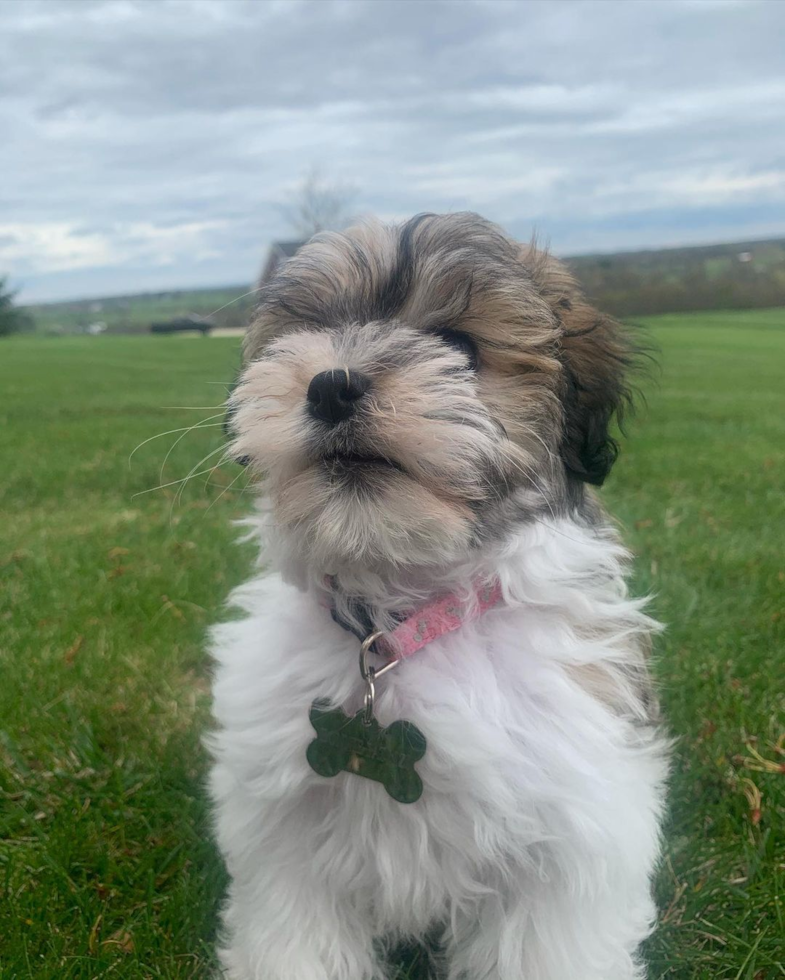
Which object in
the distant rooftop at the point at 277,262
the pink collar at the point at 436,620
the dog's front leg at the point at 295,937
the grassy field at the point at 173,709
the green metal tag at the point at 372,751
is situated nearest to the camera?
the green metal tag at the point at 372,751

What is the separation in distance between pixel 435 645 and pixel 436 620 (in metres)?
0.07

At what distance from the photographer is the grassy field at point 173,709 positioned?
2314 millimetres

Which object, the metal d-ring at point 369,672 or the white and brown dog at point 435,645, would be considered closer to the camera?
the white and brown dog at point 435,645

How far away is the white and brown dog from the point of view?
1.83m

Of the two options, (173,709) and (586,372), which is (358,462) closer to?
(586,372)

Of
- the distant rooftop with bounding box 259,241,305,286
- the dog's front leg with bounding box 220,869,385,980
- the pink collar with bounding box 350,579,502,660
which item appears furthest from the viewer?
the distant rooftop with bounding box 259,241,305,286

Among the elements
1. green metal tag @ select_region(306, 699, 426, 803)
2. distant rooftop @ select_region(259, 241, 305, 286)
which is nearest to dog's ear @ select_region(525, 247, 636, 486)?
distant rooftop @ select_region(259, 241, 305, 286)

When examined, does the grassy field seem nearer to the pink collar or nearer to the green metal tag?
the green metal tag

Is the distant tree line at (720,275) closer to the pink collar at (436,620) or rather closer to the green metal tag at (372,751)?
the pink collar at (436,620)

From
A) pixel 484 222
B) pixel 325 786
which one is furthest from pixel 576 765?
pixel 484 222

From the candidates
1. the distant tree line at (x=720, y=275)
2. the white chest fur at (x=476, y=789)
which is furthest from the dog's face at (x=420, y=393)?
the distant tree line at (x=720, y=275)

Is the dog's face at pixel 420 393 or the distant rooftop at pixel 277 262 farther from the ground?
the distant rooftop at pixel 277 262

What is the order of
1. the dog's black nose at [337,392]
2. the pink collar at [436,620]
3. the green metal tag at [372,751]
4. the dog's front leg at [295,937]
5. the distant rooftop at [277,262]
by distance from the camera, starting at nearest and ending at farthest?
the dog's black nose at [337,392] < the green metal tag at [372,751] < the pink collar at [436,620] < the dog's front leg at [295,937] < the distant rooftop at [277,262]

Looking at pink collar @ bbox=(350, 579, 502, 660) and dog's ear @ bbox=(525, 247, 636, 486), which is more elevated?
dog's ear @ bbox=(525, 247, 636, 486)
